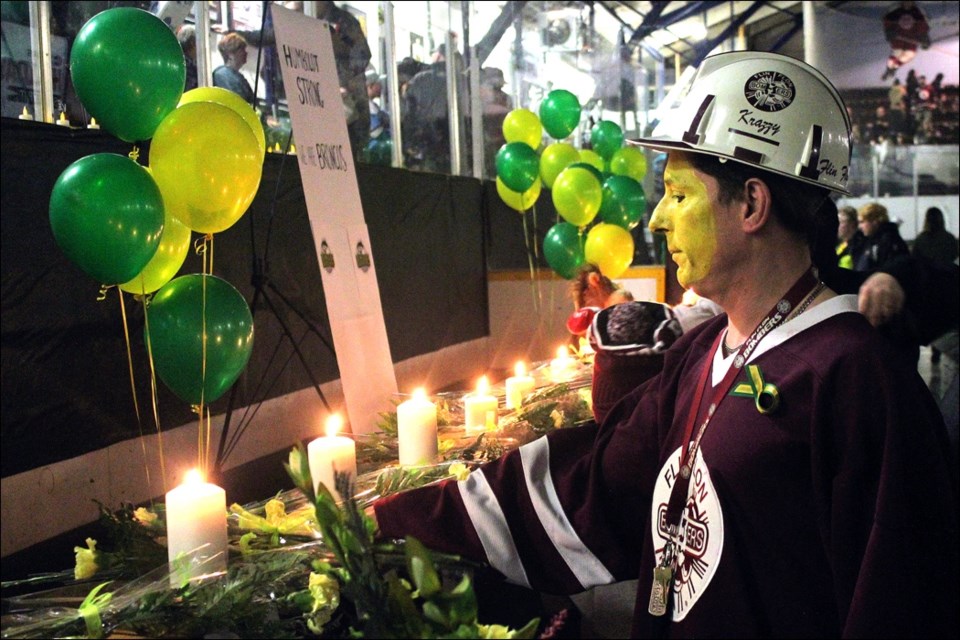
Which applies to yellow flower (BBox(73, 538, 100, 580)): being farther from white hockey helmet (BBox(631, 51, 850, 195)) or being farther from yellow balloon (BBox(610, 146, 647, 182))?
yellow balloon (BBox(610, 146, 647, 182))

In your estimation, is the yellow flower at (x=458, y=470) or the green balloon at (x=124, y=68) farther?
the green balloon at (x=124, y=68)

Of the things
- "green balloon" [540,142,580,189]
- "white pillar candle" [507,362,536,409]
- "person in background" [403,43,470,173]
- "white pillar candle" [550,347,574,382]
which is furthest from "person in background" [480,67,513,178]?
"white pillar candle" [507,362,536,409]

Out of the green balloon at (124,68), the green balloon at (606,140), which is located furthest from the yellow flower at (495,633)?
the green balloon at (606,140)

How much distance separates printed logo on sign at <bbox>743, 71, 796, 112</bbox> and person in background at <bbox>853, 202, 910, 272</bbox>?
4416 mm

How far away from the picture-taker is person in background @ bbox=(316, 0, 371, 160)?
7.04 metres

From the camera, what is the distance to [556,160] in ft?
22.6

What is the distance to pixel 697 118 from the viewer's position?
144 centimetres

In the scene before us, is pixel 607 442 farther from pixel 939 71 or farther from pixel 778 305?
pixel 939 71

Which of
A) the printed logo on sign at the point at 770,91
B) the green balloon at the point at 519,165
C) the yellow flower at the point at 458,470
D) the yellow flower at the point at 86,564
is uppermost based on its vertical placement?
the green balloon at the point at 519,165

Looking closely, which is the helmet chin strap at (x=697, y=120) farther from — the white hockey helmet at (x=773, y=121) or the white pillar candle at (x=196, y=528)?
the white pillar candle at (x=196, y=528)

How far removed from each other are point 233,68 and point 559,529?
489 centimetres

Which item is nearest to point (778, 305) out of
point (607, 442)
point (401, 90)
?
point (607, 442)

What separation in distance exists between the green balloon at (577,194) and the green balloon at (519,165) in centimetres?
35

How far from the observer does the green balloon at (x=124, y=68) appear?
7.98ft
